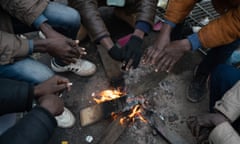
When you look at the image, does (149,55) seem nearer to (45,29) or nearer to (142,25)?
(142,25)

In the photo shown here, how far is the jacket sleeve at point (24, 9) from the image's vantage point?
9.77 ft

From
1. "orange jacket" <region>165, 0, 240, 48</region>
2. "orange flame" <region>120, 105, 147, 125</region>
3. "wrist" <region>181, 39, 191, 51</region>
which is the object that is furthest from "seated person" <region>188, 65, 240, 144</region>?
"orange flame" <region>120, 105, 147, 125</region>

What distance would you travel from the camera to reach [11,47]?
2756 millimetres

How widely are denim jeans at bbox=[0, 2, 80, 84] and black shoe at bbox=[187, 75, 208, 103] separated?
1711 mm

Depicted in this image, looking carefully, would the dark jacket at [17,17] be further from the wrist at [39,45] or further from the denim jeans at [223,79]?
the denim jeans at [223,79]

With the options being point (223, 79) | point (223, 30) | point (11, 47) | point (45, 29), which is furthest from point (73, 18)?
point (223, 79)

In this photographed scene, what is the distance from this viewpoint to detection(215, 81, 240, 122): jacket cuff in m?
2.58

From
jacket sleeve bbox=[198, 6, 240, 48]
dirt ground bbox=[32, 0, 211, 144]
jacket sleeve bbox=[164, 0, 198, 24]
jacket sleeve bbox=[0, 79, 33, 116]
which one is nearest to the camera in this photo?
jacket sleeve bbox=[0, 79, 33, 116]

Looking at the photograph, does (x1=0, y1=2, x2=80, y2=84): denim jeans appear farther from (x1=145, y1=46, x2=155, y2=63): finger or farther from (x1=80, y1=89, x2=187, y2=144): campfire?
(x1=145, y1=46, x2=155, y2=63): finger

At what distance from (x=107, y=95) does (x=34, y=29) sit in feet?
3.97

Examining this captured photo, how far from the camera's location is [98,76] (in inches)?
160

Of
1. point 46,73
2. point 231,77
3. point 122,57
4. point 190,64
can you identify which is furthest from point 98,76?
point 231,77

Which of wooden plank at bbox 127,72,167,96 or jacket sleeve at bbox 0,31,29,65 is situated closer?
jacket sleeve at bbox 0,31,29,65

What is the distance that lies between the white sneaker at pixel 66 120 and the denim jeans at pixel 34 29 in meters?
0.58
